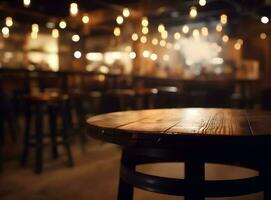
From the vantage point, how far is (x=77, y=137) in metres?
5.46

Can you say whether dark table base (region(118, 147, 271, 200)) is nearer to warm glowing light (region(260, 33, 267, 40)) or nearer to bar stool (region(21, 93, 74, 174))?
bar stool (region(21, 93, 74, 174))

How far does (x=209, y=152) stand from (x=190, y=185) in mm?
216

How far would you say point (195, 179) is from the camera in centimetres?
131

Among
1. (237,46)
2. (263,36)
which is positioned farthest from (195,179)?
(263,36)

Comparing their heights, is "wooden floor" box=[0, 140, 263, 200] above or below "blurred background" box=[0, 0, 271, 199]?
below

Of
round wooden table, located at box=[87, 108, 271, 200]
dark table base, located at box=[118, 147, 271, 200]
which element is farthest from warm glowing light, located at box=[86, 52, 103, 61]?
dark table base, located at box=[118, 147, 271, 200]

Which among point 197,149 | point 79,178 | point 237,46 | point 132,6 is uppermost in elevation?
point 132,6

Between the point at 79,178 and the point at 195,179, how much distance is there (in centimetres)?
204


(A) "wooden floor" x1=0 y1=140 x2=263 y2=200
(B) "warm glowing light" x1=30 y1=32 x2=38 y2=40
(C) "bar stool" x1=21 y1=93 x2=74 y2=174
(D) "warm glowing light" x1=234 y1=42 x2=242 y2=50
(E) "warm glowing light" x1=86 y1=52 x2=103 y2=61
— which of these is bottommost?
(A) "wooden floor" x1=0 y1=140 x2=263 y2=200

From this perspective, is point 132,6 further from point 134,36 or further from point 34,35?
point 34,35

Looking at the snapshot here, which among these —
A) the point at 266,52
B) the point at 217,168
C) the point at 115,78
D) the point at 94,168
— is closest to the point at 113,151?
the point at 94,168

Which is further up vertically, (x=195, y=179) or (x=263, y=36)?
(x=263, y=36)

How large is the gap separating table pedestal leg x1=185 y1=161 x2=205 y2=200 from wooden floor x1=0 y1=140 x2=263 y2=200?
1.28m

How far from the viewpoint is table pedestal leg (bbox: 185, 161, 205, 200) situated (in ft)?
4.24
